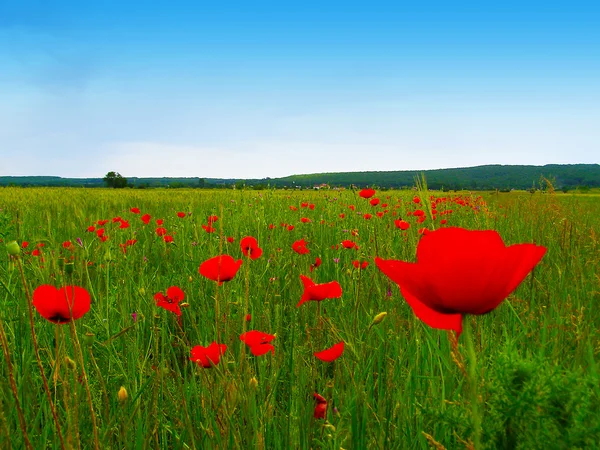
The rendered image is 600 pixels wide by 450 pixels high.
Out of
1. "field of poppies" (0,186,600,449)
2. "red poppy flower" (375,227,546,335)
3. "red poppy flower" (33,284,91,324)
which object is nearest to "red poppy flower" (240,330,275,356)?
"field of poppies" (0,186,600,449)

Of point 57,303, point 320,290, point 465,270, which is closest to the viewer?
point 465,270

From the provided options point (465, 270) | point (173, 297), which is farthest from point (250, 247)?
point (465, 270)

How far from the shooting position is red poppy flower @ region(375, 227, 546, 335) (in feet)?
1.80

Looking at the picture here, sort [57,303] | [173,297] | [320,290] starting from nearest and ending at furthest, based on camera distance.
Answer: [57,303]
[320,290]
[173,297]

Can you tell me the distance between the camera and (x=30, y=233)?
175 inches

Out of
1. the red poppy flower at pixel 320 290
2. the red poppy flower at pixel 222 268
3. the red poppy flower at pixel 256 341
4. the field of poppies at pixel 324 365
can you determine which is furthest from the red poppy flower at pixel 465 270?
the red poppy flower at pixel 222 268

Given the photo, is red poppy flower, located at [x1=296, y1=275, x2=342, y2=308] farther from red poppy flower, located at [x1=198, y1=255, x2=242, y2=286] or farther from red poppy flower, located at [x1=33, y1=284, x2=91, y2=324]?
red poppy flower, located at [x1=33, y1=284, x2=91, y2=324]

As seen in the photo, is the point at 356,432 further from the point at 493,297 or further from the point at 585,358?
the point at 585,358

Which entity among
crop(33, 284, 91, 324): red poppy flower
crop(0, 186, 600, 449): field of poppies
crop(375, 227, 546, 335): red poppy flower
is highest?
crop(375, 227, 546, 335): red poppy flower

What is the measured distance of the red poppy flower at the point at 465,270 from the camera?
55 cm

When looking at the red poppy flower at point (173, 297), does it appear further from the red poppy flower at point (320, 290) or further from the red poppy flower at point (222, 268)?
the red poppy flower at point (320, 290)

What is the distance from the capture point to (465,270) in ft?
1.85

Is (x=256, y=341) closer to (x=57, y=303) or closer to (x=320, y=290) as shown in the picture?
(x=320, y=290)

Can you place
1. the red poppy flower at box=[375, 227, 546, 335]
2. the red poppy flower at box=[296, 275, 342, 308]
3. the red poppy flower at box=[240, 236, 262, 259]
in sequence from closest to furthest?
the red poppy flower at box=[375, 227, 546, 335] < the red poppy flower at box=[296, 275, 342, 308] < the red poppy flower at box=[240, 236, 262, 259]
